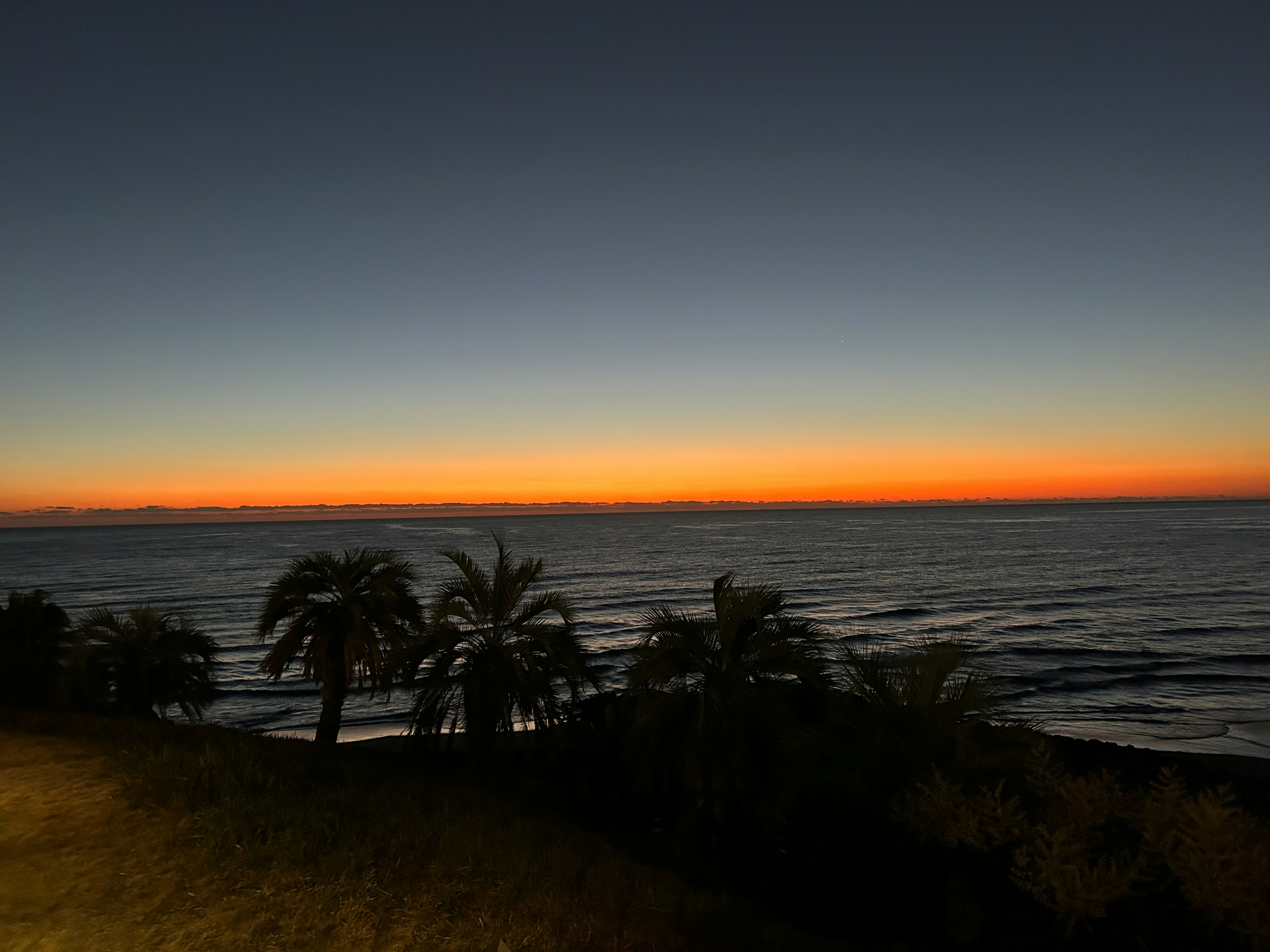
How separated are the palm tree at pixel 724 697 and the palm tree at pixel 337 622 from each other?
23.2 feet

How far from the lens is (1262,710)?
29.0m

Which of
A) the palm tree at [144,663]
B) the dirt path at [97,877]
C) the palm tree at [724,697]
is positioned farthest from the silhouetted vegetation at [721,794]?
the palm tree at [144,663]

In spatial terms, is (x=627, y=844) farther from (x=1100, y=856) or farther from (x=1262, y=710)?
(x=1262, y=710)

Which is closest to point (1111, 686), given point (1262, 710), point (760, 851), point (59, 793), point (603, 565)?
point (1262, 710)

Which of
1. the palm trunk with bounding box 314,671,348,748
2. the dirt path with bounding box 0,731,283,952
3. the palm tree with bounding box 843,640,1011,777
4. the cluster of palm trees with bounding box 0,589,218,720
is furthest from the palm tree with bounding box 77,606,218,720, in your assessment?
the palm tree with bounding box 843,640,1011,777

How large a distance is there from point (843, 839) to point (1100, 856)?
3058mm

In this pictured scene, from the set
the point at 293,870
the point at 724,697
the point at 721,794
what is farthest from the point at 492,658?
the point at 293,870

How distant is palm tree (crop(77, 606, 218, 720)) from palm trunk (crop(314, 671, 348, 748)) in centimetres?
576

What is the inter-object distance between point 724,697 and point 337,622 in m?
9.93

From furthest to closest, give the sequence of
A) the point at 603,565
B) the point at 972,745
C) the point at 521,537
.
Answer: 1. the point at 521,537
2. the point at 603,565
3. the point at 972,745

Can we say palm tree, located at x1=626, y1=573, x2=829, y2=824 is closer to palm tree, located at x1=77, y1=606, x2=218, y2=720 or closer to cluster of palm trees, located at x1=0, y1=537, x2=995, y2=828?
cluster of palm trees, located at x1=0, y1=537, x2=995, y2=828

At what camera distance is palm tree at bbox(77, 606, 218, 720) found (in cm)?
2103

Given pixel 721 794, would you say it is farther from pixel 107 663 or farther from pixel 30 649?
pixel 30 649

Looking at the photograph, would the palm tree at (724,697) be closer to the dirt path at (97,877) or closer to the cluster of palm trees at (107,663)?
the dirt path at (97,877)
